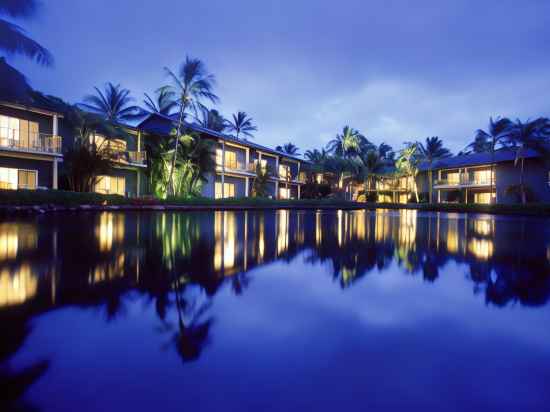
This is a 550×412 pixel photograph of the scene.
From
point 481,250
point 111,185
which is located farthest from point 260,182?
point 481,250

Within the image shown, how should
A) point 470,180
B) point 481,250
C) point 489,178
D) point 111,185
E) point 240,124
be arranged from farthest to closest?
point 240,124, point 470,180, point 489,178, point 111,185, point 481,250

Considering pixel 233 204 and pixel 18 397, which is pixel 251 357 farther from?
pixel 233 204

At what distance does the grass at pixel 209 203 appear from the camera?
1328cm

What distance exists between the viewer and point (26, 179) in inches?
743

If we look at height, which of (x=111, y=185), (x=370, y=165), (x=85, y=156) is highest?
(x=370, y=165)

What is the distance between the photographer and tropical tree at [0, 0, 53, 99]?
1191 cm

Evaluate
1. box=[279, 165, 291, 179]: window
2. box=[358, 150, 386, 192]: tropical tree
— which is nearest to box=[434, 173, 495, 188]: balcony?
box=[358, 150, 386, 192]: tropical tree

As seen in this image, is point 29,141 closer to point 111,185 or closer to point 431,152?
point 111,185

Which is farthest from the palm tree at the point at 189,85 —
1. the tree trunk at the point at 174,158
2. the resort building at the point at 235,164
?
the resort building at the point at 235,164

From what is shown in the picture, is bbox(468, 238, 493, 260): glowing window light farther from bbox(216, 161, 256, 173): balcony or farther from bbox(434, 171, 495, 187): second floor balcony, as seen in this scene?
bbox(434, 171, 495, 187): second floor balcony

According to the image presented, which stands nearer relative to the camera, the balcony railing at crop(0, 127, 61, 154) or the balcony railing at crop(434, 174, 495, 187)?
the balcony railing at crop(0, 127, 61, 154)

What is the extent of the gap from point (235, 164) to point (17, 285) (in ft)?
89.4

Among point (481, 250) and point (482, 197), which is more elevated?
point (482, 197)

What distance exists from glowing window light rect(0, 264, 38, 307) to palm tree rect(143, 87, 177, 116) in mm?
20780
